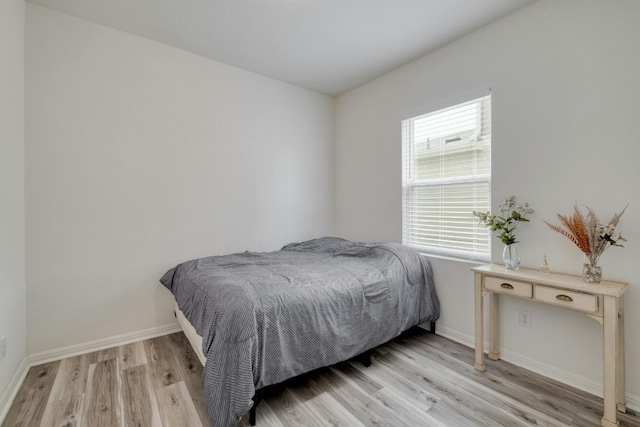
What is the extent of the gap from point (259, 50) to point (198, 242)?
1.93 metres

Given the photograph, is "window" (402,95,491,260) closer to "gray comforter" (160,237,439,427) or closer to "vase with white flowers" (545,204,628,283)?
"gray comforter" (160,237,439,427)

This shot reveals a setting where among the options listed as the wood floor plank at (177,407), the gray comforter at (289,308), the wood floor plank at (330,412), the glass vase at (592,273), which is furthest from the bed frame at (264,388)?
the glass vase at (592,273)

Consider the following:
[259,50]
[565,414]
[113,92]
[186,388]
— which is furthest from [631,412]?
[113,92]

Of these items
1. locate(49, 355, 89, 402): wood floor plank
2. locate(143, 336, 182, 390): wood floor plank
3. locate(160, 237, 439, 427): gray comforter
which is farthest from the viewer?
locate(143, 336, 182, 390): wood floor plank

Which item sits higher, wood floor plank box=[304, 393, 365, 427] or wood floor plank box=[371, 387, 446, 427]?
wood floor plank box=[304, 393, 365, 427]

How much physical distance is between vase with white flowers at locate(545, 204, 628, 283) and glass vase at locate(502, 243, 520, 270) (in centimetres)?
35

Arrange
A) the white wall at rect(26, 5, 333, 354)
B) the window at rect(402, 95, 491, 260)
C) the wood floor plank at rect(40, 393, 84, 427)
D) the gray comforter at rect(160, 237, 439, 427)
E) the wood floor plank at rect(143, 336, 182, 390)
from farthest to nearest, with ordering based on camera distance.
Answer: the window at rect(402, 95, 491, 260), the white wall at rect(26, 5, 333, 354), the wood floor plank at rect(143, 336, 182, 390), the wood floor plank at rect(40, 393, 84, 427), the gray comforter at rect(160, 237, 439, 427)

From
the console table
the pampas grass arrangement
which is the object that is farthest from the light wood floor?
the pampas grass arrangement

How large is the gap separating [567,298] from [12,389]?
3.40 m

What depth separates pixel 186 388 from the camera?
1.84 meters

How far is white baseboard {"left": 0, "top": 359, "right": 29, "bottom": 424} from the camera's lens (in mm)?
1628

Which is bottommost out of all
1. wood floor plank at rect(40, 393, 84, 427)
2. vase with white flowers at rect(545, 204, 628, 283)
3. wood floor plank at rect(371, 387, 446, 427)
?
wood floor plank at rect(371, 387, 446, 427)

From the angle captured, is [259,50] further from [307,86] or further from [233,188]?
[233,188]

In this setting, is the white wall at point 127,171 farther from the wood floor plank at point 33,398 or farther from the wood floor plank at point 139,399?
the wood floor plank at point 139,399
